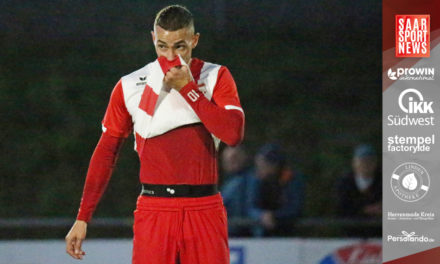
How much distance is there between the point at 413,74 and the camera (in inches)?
153

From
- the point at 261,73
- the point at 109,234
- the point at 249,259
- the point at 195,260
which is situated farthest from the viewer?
the point at 261,73

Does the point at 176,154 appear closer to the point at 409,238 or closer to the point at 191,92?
the point at 191,92

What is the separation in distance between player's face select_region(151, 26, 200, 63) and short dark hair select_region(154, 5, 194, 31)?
14 millimetres

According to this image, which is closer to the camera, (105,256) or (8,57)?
(105,256)

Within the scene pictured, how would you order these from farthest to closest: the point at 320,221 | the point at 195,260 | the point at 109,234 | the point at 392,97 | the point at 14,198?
1. the point at 14,198
2. the point at 109,234
3. the point at 320,221
4. the point at 392,97
5. the point at 195,260

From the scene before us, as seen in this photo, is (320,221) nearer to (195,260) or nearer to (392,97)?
(392,97)

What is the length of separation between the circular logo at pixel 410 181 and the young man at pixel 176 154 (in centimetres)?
135

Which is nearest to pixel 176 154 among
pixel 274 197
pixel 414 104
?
pixel 414 104

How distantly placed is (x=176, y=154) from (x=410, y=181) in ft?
5.15

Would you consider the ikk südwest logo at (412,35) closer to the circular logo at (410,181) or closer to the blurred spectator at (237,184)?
the circular logo at (410,181)

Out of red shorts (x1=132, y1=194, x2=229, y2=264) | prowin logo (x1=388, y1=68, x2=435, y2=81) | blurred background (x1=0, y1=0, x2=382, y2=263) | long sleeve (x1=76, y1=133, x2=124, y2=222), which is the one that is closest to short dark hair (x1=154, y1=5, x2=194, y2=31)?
long sleeve (x1=76, y1=133, x2=124, y2=222)

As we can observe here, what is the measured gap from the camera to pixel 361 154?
17.2ft

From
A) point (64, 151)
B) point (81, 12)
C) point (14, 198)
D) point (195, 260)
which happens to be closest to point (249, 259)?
point (195, 260)

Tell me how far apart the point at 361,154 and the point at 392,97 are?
1387 millimetres
